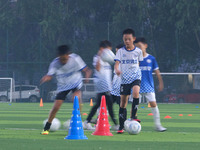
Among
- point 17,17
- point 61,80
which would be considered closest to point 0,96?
point 17,17

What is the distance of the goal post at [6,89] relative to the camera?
35.1 meters

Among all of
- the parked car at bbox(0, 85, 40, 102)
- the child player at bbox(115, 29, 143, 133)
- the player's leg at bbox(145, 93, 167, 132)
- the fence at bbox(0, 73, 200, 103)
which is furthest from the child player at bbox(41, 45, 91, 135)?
the parked car at bbox(0, 85, 40, 102)

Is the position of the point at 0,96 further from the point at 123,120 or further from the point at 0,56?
the point at 123,120

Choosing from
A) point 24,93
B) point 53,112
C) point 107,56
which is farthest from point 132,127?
point 24,93

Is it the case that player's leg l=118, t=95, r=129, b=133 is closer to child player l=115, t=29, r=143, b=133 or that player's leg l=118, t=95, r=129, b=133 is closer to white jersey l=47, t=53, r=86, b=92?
child player l=115, t=29, r=143, b=133

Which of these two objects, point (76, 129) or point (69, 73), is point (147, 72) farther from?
point (76, 129)

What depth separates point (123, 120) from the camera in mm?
11195

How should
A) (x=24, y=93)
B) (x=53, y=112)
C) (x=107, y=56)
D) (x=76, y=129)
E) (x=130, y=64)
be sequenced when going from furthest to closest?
(x=24, y=93)
(x=107, y=56)
(x=130, y=64)
(x=53, y=112)
(x=76, y=129)

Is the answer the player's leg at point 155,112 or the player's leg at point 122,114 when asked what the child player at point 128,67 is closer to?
the player's leg at point 122,114

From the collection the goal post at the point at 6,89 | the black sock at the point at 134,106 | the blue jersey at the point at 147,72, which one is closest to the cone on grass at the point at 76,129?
→ the black sock at the point at 134,106

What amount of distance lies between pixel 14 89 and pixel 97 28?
6597 millimetres

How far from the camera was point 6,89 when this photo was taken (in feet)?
117

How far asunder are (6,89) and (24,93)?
117 cm

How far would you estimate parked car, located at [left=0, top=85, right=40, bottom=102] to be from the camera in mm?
35281
